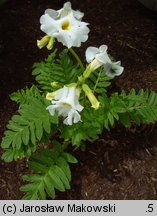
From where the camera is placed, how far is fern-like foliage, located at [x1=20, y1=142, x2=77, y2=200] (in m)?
1.76

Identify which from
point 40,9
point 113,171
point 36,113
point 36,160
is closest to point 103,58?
point 36,113

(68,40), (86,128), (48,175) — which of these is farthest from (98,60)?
(48,175)

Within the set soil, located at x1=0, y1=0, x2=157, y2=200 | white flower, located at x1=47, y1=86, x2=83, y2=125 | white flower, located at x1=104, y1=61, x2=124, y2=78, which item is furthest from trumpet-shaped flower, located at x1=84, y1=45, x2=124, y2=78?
soil, located at x1=0, y1=0, x2=157, y2=200

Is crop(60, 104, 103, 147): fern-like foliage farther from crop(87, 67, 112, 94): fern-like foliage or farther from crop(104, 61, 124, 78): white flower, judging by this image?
crop(104, 61, 124, 78): white flower

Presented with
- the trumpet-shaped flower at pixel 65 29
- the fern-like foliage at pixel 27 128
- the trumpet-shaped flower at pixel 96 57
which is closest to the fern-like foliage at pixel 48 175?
the fern-like foliage at pixel 27 128

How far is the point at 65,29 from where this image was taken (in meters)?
1.57

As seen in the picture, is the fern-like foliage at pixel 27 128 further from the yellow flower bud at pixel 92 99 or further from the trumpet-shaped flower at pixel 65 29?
the trumpet-shaped flower at pixel 65 29

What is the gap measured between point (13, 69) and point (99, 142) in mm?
672

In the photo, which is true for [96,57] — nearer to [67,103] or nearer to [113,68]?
[113,68]

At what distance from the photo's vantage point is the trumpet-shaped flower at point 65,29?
1539 mm

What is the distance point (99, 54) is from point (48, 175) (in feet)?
1.92

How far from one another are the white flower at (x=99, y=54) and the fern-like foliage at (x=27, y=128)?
0.34 m

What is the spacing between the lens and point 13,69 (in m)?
2.37

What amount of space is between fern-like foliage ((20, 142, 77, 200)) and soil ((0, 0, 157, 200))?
0.23m
